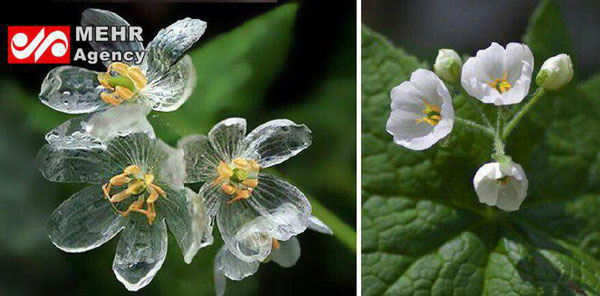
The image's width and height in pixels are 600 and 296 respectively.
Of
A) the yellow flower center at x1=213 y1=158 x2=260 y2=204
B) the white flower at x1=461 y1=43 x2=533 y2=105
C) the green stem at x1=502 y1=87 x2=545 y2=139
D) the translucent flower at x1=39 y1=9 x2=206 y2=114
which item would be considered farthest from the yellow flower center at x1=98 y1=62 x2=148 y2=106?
the green stem at x1=502 y1=87 x2=545 y2=139

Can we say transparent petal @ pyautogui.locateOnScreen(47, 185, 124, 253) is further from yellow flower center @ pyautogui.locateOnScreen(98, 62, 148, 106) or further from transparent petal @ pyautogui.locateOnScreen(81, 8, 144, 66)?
transparent petal @ pyautogui.locateOnScreen(81, 8, 144, 66)

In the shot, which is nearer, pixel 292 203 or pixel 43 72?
pixel 292 203

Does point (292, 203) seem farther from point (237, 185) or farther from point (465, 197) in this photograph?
point (465, 197)

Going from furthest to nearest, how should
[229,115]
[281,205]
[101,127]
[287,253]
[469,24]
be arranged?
[469,24], [229,115], [287,253], [281,205], [101,127]

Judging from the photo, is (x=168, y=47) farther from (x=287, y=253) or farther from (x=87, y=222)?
(x=287, y=253)

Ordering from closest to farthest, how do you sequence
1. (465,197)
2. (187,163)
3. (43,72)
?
(187,163)
(43,72)
(465,197)

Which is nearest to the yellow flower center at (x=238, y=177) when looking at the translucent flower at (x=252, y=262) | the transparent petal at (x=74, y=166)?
the translucent flower at (x=252, y=262)

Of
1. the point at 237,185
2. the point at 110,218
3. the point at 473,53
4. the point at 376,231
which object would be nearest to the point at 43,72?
the point at 110,218

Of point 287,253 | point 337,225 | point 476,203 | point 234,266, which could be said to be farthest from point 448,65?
point 234,266
